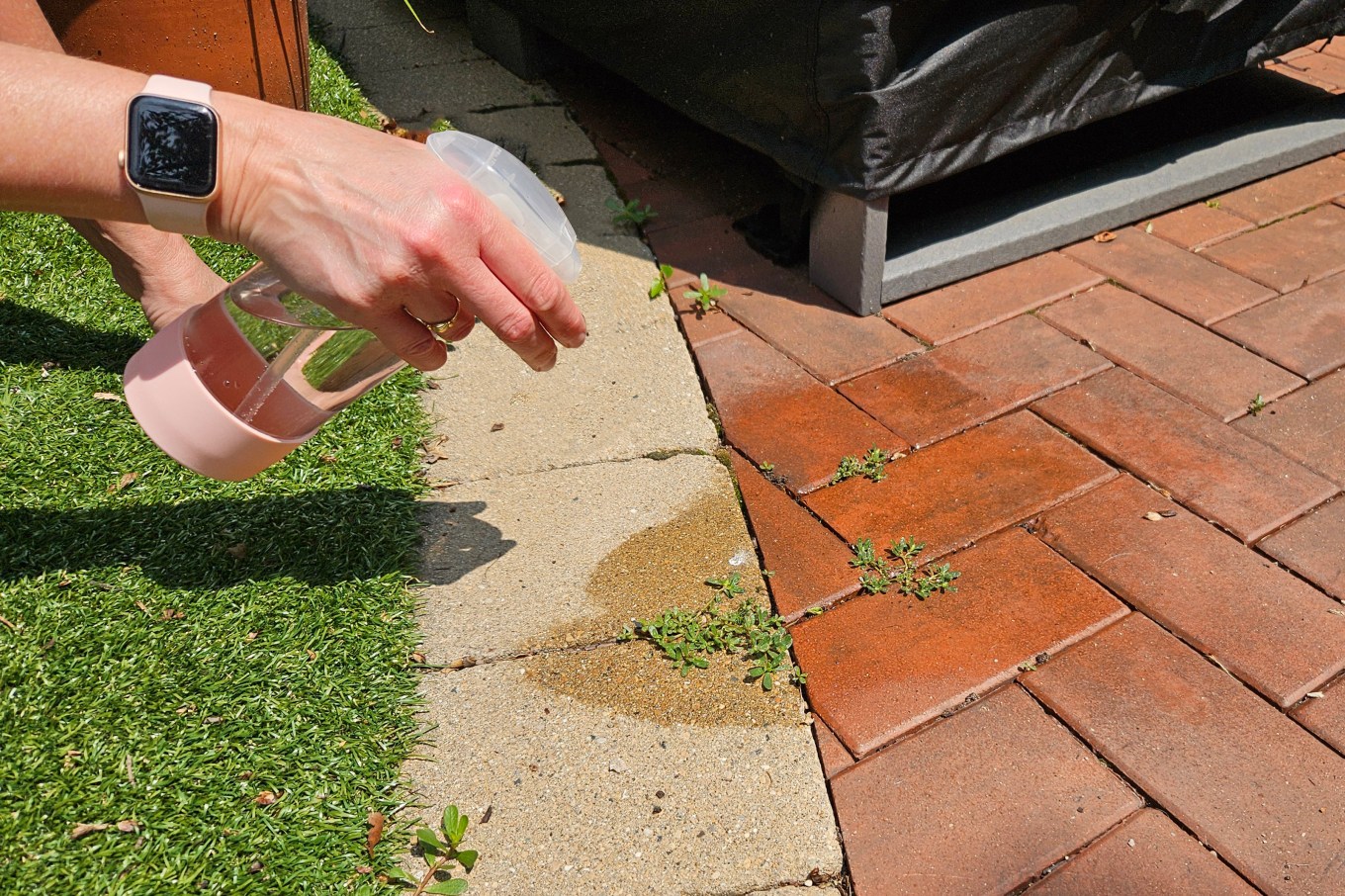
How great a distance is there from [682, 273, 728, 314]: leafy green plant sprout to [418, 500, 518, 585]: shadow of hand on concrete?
860mm

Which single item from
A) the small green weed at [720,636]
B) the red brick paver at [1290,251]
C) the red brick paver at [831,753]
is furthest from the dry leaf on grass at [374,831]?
the red brick paver at [1290,251]

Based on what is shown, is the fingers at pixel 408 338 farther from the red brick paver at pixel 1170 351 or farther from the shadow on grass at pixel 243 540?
the red brick paver at pixel 1170 351

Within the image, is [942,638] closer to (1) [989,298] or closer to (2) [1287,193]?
(1) [989,298]

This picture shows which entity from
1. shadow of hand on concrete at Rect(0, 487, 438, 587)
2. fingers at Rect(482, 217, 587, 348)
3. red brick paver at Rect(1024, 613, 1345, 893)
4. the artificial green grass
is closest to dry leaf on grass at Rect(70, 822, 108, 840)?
the artificial green grass

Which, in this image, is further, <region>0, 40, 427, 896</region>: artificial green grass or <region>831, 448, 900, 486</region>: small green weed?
<region>831, 448, 900, 486</region>: small green weed

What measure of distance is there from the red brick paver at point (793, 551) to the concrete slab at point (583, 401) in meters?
0.20

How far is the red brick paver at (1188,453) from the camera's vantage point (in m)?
2.18

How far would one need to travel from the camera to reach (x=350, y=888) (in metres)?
1.53

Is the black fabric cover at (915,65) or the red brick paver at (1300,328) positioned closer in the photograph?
the black fabric cover at (915,65)

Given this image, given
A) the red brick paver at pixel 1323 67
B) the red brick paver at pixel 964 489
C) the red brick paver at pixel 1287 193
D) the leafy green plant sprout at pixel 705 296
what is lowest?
the red brick paver at pixel 964 489

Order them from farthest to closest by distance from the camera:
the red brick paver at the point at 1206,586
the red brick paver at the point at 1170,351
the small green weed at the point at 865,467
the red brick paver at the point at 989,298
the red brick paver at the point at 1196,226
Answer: the red brick paver at the point at 1196,226 < the red brick paver at the point at 989,298 < the red brick paver at the point at 1170,351 < the small green weed at the point at 865,467 < the red brick paver at the point at 1206,586

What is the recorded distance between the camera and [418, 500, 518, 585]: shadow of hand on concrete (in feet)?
6.82

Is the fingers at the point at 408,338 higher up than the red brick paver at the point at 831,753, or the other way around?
the fingers at the point at 408,338

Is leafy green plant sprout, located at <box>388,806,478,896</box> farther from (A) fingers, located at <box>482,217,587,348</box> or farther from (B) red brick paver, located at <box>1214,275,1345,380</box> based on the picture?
(B) red brick paver, located at <box>1214,275,1345,380</box>
